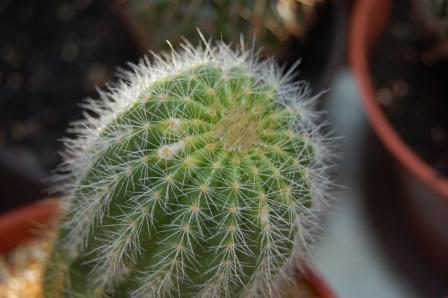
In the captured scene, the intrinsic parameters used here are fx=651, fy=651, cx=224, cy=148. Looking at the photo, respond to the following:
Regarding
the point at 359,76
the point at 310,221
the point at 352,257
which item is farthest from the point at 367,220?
the point at 310,221

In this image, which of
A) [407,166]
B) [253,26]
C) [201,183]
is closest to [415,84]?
[407,166]

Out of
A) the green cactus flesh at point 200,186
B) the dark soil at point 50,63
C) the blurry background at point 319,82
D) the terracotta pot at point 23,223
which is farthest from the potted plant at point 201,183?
the dark soil at point 50,63

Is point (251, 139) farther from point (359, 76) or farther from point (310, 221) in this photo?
point (359, 76)

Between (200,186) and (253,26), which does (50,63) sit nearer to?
(253,26)

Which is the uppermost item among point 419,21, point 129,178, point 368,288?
point 129,178

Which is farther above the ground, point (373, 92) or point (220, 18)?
point (220, 18)

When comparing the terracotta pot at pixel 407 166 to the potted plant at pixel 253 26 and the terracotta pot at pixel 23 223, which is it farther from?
the terracotta pot at pixel 23 223
